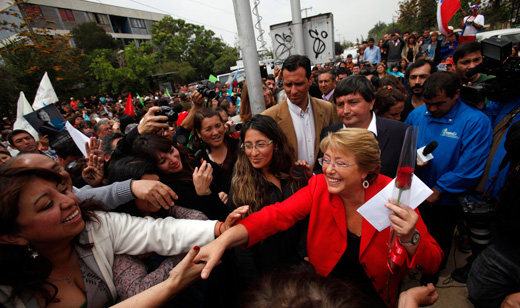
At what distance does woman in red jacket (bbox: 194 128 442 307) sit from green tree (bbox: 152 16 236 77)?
45195 millimetres

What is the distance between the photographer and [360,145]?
1.55 m

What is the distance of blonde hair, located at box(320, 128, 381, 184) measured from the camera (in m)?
1.55

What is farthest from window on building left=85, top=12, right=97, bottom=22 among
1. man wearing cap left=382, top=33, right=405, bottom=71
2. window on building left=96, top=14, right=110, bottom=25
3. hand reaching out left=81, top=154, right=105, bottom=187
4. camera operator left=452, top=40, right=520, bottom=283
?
camera operator left=452, top=40, right=520, bottom=283

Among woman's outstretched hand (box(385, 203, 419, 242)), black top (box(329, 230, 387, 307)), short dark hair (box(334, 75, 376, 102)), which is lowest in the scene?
black top (box(329, 230, 387, 307))

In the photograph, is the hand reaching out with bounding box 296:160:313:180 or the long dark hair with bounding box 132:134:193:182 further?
the hand reaching out with bounding box 296:160:313:180

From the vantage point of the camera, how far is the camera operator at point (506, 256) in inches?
56.1

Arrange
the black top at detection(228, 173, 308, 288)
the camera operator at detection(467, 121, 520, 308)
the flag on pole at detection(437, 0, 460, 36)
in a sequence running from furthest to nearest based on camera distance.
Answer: the flag on pole at detection(437, 0, 460, 36)
the black top at detection(228, 173, 308, 288)
the camera operator at detection(467, 121, 520, 308)

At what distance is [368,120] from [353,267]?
1.42 m

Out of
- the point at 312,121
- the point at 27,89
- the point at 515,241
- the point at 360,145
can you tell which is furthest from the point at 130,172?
the point at 27,89

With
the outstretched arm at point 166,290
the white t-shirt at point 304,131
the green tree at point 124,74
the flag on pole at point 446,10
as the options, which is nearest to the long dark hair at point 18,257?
the outstretched arm at point 166,290

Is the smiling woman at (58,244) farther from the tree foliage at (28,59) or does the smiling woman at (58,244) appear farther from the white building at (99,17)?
the white building at (99,17)

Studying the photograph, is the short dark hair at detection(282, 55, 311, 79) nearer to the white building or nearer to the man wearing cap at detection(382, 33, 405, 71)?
the man wearing cap at detection(382, 33, 405, 71)

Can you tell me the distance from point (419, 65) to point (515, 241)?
9.29ft

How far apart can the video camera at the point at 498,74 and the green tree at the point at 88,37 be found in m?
45.8
